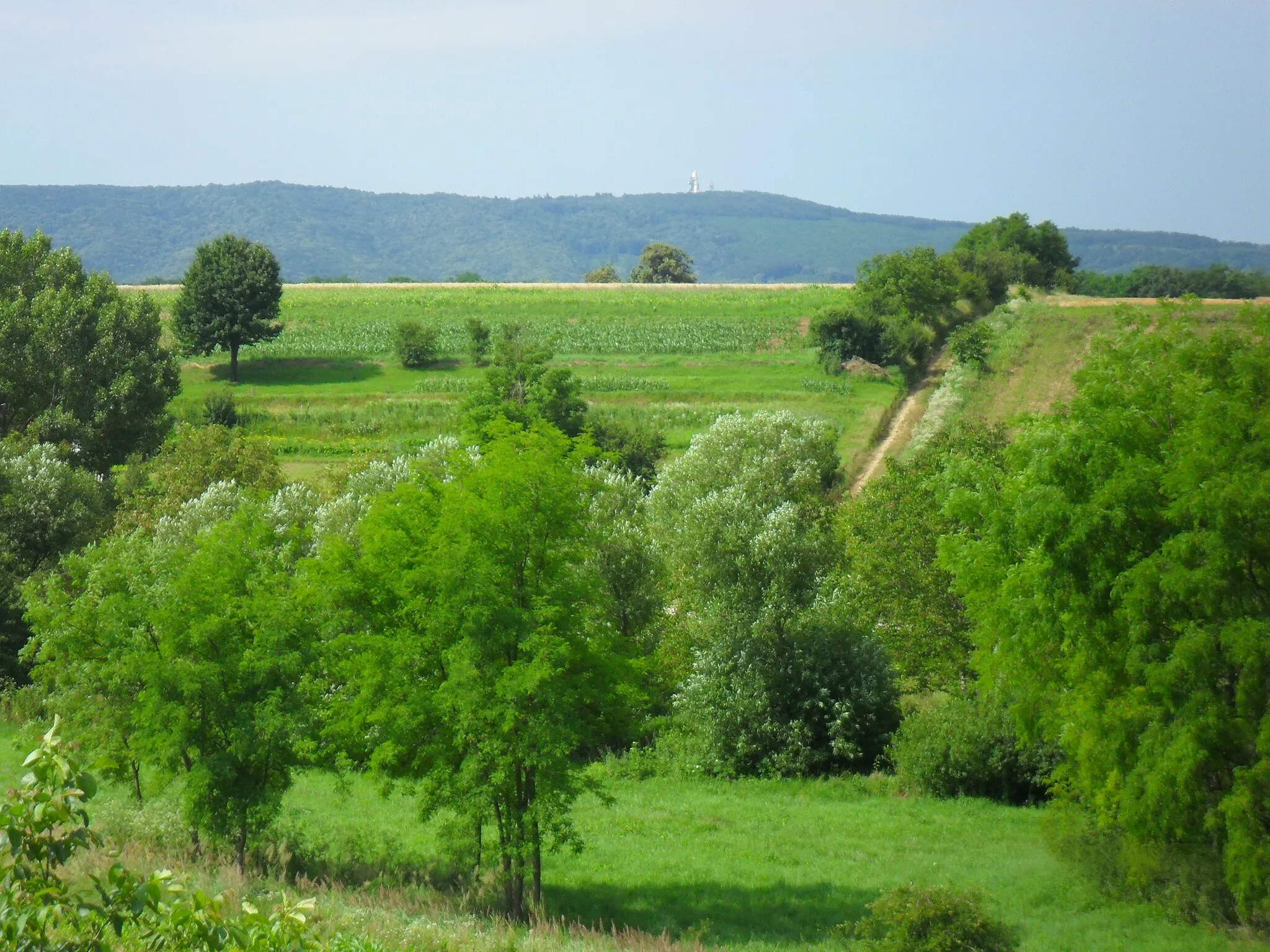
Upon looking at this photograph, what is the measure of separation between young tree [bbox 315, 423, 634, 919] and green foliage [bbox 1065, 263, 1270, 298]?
311 ft

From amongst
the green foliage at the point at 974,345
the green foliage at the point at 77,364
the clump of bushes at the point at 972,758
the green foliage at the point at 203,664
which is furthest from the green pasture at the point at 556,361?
the green foliage at the point at 203,664

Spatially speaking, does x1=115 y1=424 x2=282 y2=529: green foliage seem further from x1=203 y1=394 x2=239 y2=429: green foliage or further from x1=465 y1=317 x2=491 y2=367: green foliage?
x1=465 y1=317 x2=491 y2=367: green foliage

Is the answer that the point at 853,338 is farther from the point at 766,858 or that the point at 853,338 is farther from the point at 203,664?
the point at 203,664

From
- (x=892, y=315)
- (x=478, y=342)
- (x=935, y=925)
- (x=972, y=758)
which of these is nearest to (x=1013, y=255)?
(x=892, y=315)

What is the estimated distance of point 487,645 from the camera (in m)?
18.3

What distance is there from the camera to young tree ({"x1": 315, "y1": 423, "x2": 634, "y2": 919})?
18031mm

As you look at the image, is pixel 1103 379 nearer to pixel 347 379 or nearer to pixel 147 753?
pixel 147 753

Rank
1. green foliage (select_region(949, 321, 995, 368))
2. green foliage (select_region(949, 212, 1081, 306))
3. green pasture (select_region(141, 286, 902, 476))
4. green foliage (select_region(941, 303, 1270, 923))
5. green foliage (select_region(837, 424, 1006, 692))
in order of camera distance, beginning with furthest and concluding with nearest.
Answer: green foliage (select_region(949, 212, 1081, 306)), green foliage (select_region(949, 321, 995, 368)), green pasture (select_region(141, 286, 902, 476)), green foliage (select_region(837, 424, 1006, 692)), green foliage (select_region(941, 303, 1270, 923))

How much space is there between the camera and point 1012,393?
64438 mm

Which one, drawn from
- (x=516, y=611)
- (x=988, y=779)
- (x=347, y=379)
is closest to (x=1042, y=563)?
(x=516, y=611)

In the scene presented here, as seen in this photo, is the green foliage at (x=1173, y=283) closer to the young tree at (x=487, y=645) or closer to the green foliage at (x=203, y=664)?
the young tree at (x=487, y=645)

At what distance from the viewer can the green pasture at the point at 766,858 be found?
18500mm

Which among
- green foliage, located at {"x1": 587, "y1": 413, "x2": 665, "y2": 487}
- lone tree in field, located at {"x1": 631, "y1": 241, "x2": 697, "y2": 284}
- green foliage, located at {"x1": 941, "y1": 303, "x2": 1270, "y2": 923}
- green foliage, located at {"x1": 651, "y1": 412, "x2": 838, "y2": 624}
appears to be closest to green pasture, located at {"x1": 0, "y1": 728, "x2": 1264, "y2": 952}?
green foliage, located at {"x1": 941, "y1": 303, "x2": 1270, "y2": 923}

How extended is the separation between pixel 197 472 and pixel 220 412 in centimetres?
2366
